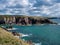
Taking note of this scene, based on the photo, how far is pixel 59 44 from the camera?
57.3 m

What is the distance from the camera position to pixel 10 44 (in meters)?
20.7

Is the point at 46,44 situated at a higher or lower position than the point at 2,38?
lower

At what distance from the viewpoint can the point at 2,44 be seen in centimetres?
2081

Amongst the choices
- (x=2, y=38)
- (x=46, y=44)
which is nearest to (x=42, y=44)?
(x=46, y=44)

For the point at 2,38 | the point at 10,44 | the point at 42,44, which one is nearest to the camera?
the point at 10,44

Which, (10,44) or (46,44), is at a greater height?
(10,44)

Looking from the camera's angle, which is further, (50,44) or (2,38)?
(50,44)

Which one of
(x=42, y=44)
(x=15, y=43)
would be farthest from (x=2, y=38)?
(x=42, y=44)

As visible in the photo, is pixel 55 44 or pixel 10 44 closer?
pixel 10 44

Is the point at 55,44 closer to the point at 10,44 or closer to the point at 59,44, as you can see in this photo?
the point at 59,44

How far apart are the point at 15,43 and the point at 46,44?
3652 centimetres

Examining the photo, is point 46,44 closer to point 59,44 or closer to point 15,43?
point 59,44

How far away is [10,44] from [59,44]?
37952 mm

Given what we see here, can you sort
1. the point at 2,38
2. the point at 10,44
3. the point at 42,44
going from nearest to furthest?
the point at 10,44
the point at 2,38
the point at 42,44
